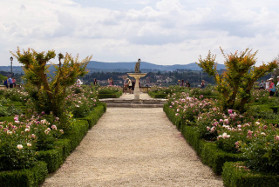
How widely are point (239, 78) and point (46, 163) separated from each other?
5623 millimetres

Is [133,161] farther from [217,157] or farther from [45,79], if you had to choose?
[45,79]

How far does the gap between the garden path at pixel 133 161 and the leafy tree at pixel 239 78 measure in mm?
1681

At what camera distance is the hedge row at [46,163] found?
5375 mm

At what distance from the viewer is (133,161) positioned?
311 inches

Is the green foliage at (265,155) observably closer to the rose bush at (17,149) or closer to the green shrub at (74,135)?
the rose bush at (17,149)

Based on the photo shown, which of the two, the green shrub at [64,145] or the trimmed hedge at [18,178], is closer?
the trimmed hedge at [18,178]

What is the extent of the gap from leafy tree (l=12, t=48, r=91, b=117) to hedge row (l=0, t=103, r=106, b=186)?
771 millimetres

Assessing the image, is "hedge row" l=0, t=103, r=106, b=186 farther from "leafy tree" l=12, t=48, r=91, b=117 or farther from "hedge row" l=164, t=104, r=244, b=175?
"hedge row" l=164, t=104, r=244, b=175

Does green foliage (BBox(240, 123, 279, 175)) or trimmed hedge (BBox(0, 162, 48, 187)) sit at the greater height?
green foliage (BBox(240, 123, 279, 175))

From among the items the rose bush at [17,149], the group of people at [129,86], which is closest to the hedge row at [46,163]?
the rose bush at [17,149]

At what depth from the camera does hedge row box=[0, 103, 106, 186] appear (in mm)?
5375

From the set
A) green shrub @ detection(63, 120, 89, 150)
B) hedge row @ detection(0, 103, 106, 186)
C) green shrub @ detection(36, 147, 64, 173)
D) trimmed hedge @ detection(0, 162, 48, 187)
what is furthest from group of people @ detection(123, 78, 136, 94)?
trimmed hedge @ detection(0, 162, 48, 187)

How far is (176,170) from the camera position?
281 inches

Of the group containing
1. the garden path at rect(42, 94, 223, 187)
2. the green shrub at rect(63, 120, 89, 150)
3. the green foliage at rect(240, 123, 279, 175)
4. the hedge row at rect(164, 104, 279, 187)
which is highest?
the green foliage at rect(240, 123, 279, 175)
